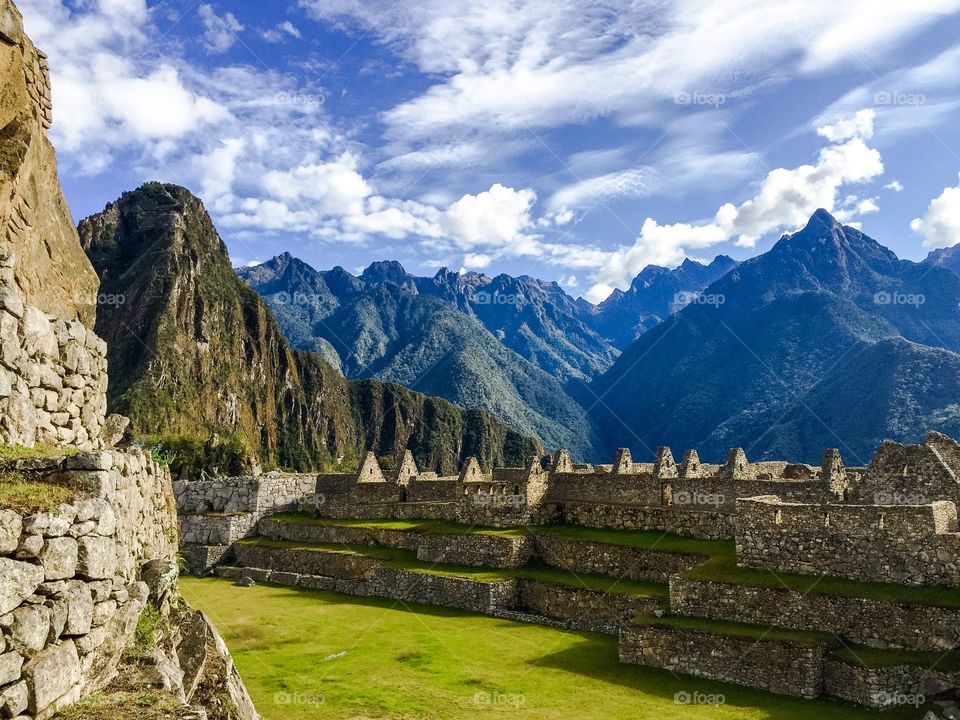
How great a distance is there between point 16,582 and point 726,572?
553 inches

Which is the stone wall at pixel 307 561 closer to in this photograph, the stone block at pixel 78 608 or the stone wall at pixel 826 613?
the stone wall at pixel 826 613

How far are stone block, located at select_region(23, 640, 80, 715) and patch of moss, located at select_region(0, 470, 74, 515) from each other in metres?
1.01

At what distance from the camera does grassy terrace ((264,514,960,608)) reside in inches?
507

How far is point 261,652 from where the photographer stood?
633 inches

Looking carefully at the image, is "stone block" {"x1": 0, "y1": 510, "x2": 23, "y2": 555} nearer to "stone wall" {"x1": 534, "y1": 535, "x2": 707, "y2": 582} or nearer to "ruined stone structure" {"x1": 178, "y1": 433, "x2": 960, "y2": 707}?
"ruined stone structure" {"x1": 178, "y1": 433, "x2": 960, "y2": 707}

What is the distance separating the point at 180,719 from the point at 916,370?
336 ft

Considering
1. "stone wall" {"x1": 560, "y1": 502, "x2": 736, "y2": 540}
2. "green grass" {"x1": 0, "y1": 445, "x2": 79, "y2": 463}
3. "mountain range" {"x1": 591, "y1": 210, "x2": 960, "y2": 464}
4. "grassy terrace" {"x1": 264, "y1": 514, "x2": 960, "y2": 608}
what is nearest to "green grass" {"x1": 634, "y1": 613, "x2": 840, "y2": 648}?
"grassy terrace" {"x1": 264, "y1": 514, "x2": 960, "y2": 608}

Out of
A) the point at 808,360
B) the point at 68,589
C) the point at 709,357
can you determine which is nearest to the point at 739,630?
the point at 68,589

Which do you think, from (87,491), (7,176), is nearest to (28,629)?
(87,491)

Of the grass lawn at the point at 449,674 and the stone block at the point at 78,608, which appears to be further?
the grass lawn at the point at 449,674

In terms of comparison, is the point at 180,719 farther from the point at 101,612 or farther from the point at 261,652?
the point at 261,652

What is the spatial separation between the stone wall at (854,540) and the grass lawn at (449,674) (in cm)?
301

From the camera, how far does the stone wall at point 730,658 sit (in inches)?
497

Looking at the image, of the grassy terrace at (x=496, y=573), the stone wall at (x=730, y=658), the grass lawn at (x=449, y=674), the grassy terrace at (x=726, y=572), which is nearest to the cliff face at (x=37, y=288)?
the grass lawn at (x=449, y=674)
